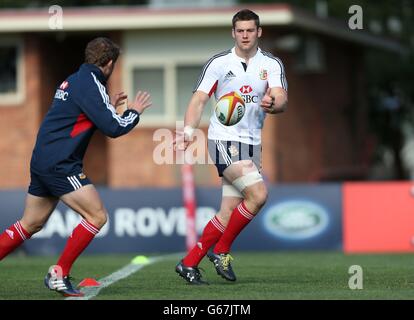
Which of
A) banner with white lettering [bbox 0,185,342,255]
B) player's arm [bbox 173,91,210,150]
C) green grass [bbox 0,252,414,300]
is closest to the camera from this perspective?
green grass [bbox 0,252,414,300]

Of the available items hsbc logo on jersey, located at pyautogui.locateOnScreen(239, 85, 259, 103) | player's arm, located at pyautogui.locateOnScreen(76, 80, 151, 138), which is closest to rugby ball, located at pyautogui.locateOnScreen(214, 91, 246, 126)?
hsbc logo on jersey, located at pyautogui.locateOnScreen(239, 85, 259, 103)

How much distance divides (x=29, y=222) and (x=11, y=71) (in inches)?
660

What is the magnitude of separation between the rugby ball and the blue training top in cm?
102

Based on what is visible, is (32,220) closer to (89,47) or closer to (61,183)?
(61,183)

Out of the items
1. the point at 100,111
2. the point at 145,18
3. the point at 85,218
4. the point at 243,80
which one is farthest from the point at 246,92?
the point at 145,18

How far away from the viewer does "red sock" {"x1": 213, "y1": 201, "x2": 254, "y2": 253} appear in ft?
33.5

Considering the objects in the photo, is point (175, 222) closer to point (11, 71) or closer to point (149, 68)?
point (149, 68)

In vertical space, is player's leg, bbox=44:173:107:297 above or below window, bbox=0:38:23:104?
below

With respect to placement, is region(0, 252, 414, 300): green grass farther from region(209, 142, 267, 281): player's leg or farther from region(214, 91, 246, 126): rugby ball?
region(214, 91, 246, 126): rugby ball

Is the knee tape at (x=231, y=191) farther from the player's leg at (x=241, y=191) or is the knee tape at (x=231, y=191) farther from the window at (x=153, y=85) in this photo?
the window at (x=153, y=85)

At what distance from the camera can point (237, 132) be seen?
10.3 m

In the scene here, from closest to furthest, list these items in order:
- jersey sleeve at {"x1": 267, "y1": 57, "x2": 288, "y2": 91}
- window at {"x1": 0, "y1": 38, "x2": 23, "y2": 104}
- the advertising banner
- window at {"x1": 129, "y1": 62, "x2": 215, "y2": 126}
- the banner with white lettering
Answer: jersey sleeve at {"x1": 267, "y1": 57, "x2": 288, "y2": 91}, the advertising banner, the banner with white lettering, window at {"x1": 129, "y1": 62, "x2": 215, "y2": 126}, window at {"x1": 0, "y1": 38, "x2": 23, "y2": 104}

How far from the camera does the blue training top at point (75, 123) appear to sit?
30.0 ft

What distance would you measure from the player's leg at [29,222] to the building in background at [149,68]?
14612 mm
